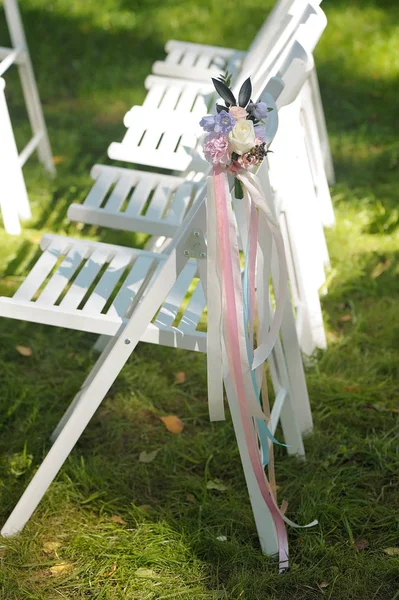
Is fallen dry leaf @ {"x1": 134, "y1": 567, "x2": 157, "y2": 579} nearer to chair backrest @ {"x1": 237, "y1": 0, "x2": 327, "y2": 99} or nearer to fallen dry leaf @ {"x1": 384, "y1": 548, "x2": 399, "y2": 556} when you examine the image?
fallen dry leaf @ {"x1": 384, "y1": 548, "x2": 399, "y2": 556}

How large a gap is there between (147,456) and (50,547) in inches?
19.1

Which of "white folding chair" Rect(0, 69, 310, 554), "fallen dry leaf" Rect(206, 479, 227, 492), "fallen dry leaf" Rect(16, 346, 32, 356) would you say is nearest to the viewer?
"white folding chair" Rect(0, 69, 310, 554)

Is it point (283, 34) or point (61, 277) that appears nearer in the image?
point (61, 277)

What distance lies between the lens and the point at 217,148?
1.97m

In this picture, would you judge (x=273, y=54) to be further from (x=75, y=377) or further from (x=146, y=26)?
(x=146, y=26)

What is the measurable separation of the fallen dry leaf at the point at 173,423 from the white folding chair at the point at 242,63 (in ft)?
4.62

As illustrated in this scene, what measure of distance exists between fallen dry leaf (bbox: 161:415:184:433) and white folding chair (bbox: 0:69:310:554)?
1.26 ft

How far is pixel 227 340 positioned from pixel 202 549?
704mm

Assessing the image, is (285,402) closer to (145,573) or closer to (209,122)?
(145,573)

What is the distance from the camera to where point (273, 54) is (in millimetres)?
2896

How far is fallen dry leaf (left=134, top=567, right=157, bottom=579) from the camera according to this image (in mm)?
2377

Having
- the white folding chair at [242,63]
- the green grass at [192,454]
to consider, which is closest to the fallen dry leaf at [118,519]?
the green grass at [192,454]

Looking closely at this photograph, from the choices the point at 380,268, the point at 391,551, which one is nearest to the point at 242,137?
the point at 391,551

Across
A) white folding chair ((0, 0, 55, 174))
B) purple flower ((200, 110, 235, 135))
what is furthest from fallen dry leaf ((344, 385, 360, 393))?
white folding chair ((0, 0, 55, 174))
